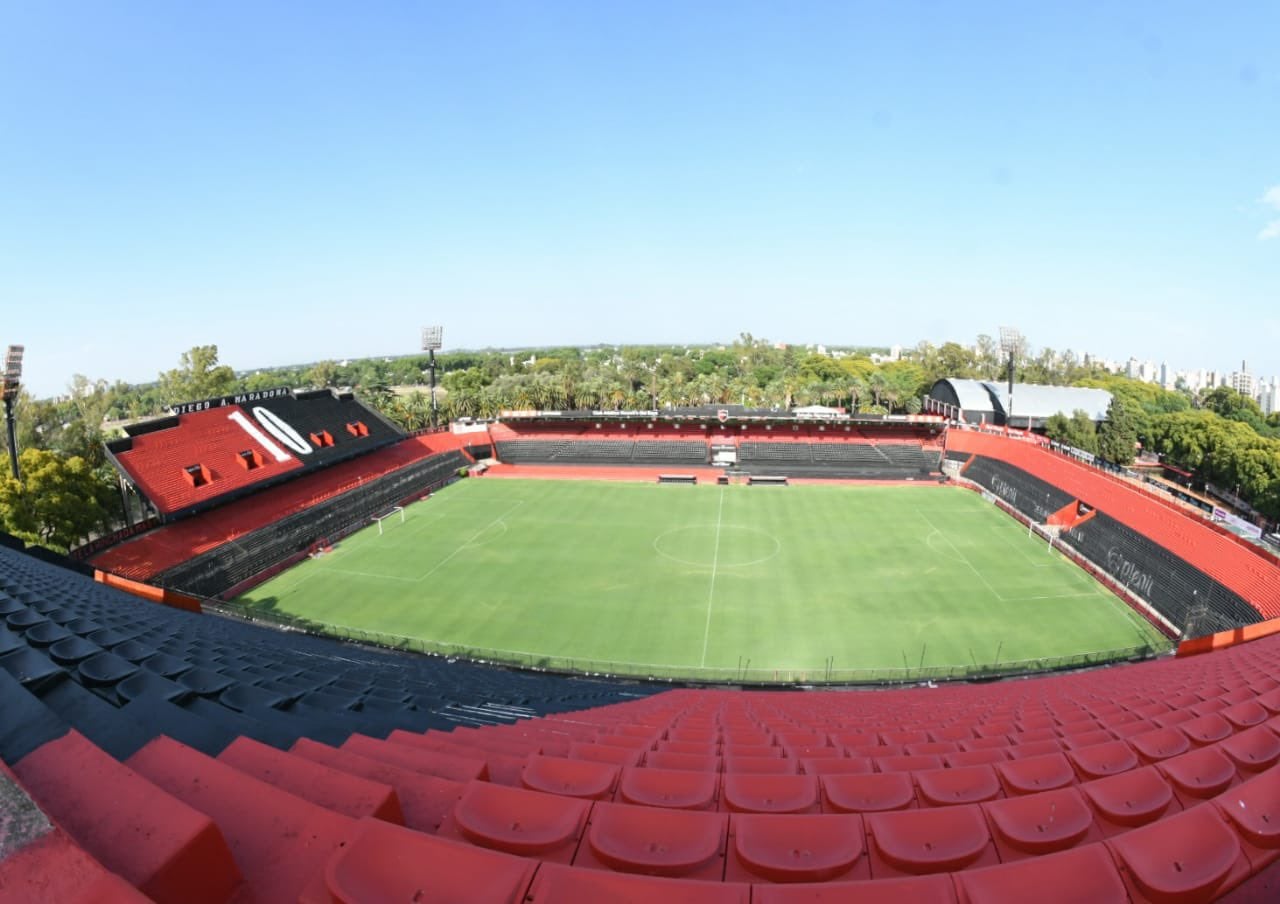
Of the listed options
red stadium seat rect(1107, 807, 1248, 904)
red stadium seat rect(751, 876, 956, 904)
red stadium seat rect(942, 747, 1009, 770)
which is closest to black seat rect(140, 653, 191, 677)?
red stadium seat rect(751, 876, 956, 904)

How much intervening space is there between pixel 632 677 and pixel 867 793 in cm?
1725

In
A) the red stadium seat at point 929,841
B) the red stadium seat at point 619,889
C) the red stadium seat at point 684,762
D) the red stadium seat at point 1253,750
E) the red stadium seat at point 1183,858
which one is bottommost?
the red stadium seat at point 684,762

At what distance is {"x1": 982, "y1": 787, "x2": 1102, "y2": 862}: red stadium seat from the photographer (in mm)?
→ 3729

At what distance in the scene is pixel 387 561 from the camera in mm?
33969

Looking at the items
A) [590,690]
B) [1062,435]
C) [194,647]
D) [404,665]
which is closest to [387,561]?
[404,665]

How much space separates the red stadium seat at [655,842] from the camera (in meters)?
3.28

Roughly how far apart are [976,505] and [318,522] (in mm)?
44325

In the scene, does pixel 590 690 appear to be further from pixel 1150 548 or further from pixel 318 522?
pixel 1150 548

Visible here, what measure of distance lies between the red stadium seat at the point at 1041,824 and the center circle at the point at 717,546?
95.2 ft

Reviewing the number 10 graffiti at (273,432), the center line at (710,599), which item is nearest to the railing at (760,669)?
the center line at (710,599)

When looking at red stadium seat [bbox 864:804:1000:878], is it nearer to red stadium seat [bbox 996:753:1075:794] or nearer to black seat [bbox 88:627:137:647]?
red stadium seat [bbox 996:753:1075:794]

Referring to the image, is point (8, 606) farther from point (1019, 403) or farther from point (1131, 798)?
point (1019, 403)

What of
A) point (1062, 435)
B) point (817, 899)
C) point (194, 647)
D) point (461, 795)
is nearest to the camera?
point (817, 899)

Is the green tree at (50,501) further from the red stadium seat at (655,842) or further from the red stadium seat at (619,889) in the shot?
the red stadium seat at (619,889)
